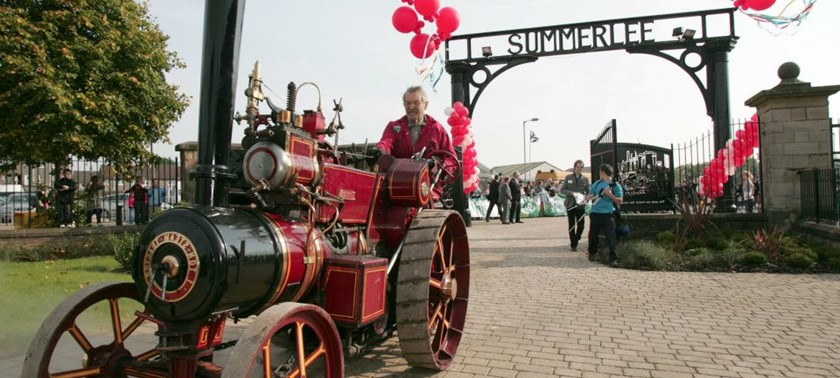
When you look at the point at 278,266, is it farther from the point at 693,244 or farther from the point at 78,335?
the point at 693,244

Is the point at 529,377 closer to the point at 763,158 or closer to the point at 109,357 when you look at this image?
the point at 109,357

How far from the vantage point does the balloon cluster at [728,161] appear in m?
9.99

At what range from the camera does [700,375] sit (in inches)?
135

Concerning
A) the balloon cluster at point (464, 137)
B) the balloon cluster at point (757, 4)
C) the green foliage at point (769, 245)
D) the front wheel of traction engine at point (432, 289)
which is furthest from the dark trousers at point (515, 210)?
the front wheel of traction engine at point (432, 289)

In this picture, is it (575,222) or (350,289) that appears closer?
(350,289)

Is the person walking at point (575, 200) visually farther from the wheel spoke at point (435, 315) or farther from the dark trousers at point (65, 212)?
the dark trousers at point (65, 212)

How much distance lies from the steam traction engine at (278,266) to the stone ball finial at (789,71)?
7.76 meters

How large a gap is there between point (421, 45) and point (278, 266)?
7.91 meters

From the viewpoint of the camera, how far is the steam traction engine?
2.29 meters

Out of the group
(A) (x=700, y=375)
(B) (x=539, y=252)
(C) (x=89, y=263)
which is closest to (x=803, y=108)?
(B) (x=539, y=252)

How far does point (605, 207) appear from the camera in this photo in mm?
8242

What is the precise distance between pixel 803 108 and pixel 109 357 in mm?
9749

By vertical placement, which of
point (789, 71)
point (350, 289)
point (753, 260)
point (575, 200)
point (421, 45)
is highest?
point (421, 45)

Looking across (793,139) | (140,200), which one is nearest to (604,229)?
(793,139)
